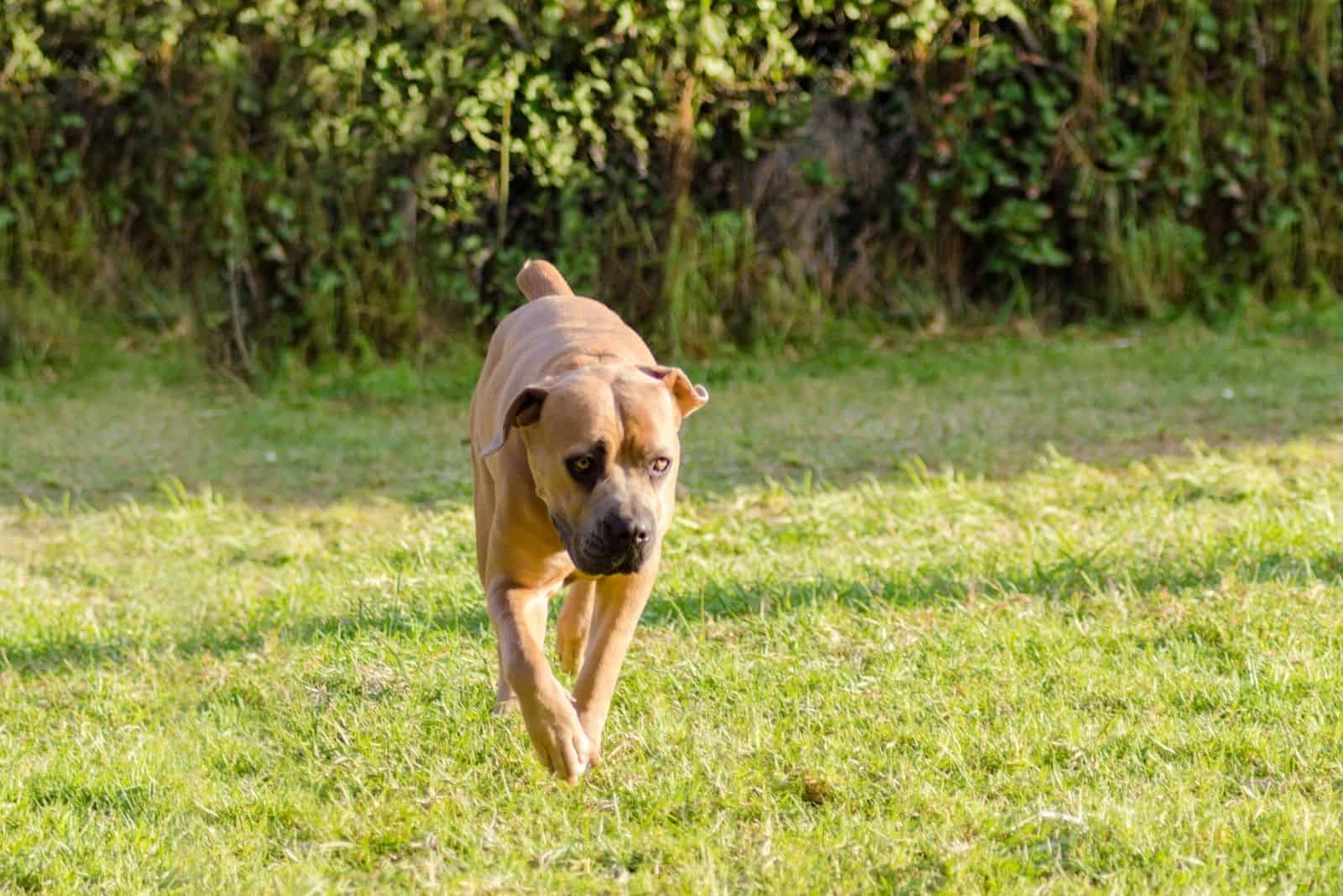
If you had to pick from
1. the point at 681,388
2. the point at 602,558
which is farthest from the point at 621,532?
the point at 681,388

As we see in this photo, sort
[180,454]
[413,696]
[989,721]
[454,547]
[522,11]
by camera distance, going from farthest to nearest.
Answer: [522,11], [180,454], [454,547], [413,696], [989,721]

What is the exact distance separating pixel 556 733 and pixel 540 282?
2165mm

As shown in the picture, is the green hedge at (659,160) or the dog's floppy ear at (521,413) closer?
the dog's floppy ear at (521,413)

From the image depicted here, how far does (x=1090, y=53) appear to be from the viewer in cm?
1042

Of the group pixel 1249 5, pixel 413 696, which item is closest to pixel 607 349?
pixel 413 696

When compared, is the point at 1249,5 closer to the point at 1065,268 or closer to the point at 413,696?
the point at 1065,268

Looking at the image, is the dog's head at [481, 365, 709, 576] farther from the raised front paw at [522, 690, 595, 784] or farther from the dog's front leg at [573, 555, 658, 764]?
the raised front paw at [522, 690, 595, 784]

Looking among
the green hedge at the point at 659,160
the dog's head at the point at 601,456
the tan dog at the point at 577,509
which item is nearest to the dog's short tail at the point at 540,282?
the tan dog at the point at 577,509

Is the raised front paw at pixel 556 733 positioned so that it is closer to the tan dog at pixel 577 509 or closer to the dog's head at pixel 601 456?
the tan dog at pixel 577 509

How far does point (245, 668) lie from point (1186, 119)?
25.2ft

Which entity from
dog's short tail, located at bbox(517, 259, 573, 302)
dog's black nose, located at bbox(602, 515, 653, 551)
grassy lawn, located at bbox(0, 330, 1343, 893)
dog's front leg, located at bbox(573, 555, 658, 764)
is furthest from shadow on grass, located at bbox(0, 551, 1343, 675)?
dog's black nose, located at bbox(602, 515, 653, 551)

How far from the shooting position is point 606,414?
4.03 metres

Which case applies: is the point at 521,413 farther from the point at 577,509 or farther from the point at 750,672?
the point at 750,672

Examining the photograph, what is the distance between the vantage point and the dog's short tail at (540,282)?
18.3 ft
